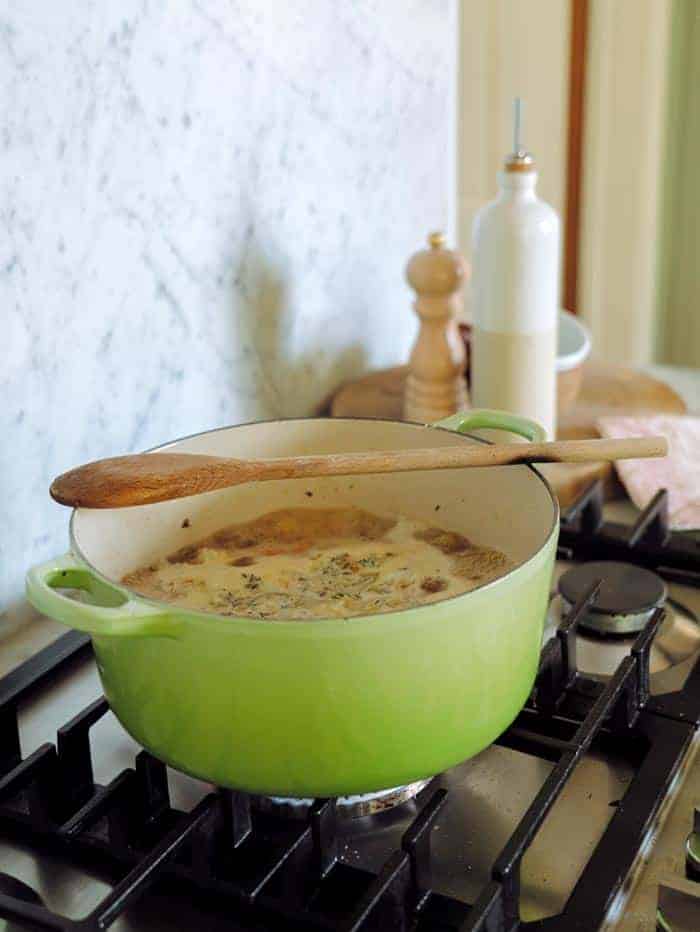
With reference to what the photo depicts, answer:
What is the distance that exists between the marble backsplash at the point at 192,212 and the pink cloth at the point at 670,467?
0.26 metres

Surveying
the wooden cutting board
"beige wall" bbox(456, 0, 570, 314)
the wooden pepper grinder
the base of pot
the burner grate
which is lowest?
the base of pot

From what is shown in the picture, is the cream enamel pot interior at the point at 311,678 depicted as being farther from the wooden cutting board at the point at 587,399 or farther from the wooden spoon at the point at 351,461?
the wooden cutting board at the point at 587,399

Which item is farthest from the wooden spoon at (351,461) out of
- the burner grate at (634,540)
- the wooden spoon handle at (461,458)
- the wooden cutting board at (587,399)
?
the wooden cutting board at (587,399)

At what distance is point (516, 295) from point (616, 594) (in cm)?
26

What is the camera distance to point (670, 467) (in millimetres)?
925

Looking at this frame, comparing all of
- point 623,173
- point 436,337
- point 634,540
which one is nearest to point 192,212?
point 436,337

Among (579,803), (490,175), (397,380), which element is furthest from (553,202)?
(579,803)

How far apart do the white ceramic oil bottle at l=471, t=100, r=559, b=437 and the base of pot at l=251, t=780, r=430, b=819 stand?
1.31 ft

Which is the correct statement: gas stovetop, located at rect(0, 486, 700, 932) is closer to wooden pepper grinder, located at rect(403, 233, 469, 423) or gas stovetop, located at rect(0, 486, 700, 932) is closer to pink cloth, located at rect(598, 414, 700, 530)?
pink cloth, located at rect(598, 414, 700, 530)

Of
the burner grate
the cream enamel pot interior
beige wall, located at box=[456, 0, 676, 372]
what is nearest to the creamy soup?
the cream enamel pot interior

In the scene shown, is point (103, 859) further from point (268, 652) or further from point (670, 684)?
point (670, 684)

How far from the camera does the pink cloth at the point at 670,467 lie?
2.90 feet

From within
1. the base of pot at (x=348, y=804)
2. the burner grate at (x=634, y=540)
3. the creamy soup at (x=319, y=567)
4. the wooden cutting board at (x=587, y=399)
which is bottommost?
the base of pot at (x=348, y=804)

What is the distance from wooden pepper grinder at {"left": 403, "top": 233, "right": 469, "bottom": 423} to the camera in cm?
96
